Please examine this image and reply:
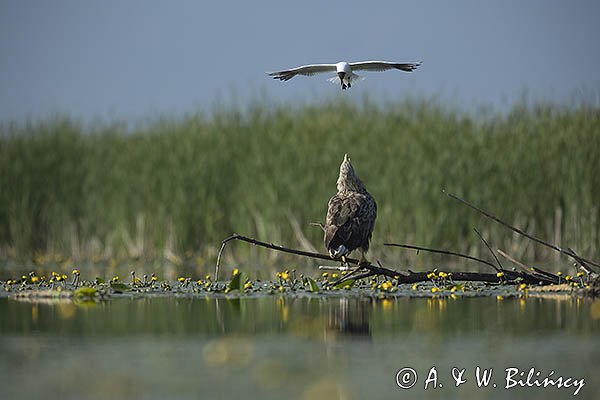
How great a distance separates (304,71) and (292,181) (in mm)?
6363

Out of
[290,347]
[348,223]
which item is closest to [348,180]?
[348,223]

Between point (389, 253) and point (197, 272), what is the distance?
2502mm

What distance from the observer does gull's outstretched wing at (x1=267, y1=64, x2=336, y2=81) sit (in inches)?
373

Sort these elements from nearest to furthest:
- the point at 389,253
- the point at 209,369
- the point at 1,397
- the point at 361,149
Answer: the point at 1,397
the point at 209,369
the point at 389,253
the point at 361,149

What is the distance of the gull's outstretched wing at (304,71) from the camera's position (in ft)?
31.1

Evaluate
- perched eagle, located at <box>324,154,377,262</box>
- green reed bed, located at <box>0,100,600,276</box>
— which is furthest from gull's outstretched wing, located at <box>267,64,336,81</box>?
green reed bed, located at <box>0,100,600,276</box>

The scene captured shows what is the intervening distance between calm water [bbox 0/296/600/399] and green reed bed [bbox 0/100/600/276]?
6494mm

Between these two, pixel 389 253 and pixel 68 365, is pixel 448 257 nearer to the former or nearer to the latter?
pixel 389 253

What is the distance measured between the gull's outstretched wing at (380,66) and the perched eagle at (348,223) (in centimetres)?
115

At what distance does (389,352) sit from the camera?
585 cm

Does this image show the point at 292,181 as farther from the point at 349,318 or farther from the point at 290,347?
the point at 290,347

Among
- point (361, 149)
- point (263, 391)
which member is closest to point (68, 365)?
point (263, 391)

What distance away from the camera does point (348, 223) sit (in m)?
9.72

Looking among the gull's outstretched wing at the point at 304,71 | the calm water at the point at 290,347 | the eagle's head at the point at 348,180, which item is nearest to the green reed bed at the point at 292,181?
the eagle's head at the point at 348,180
